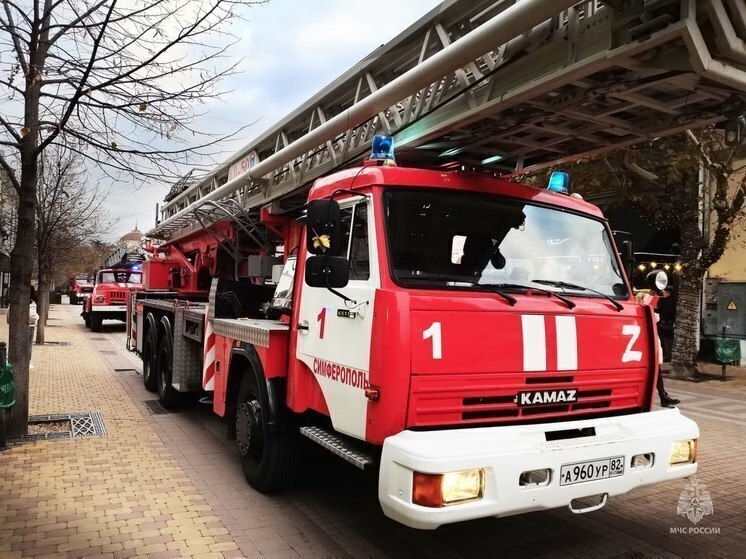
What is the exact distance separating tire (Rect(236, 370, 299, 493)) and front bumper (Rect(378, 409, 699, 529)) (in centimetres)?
158

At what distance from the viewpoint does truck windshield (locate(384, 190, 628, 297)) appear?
3389 mm

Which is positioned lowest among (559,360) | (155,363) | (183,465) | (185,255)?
(183,465)

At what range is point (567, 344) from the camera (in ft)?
11.0

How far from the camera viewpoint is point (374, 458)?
126 inches

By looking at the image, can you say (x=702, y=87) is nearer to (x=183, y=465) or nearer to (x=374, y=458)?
(x=374, y=458)

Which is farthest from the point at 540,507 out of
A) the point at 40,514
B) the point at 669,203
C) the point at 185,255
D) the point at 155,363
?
the point at 669,203

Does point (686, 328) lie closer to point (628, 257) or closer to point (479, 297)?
point (628, 257)

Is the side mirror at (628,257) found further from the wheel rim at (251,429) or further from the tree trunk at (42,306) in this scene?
the tree trunk at (42,306)

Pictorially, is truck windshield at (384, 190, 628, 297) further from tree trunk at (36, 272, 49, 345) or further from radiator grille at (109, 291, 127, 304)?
radiator grille at (109, 291, 127, 304)

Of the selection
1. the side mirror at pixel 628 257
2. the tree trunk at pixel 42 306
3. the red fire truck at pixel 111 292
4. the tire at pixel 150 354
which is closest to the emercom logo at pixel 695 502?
the side mirror at pixel 628 257

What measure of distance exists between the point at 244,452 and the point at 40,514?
4.83 ft

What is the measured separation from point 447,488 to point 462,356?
2.28 feet

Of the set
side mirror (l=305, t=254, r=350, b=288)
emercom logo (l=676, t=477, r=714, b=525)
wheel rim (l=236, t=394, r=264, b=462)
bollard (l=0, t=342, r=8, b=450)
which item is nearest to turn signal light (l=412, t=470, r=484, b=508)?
side mirror (l=305, t=254, r=350, b=288)

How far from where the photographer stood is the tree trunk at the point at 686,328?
12117mm
